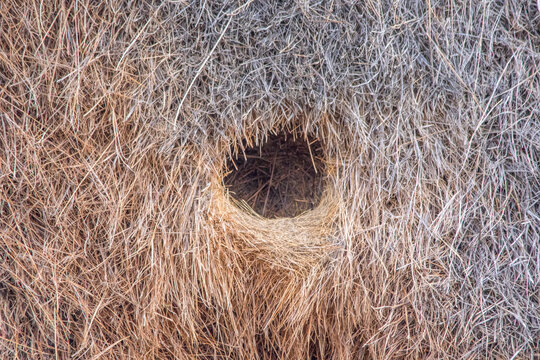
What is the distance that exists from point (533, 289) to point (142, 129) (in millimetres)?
1061

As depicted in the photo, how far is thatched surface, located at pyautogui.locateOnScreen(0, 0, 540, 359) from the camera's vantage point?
109cm

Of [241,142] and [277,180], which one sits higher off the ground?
[241,142]

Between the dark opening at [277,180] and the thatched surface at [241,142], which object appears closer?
the thatched surface at [241,142]

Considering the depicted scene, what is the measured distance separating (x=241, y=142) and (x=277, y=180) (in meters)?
0.44

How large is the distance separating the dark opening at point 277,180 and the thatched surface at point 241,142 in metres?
0.37

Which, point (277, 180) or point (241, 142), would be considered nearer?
point (241, 142)

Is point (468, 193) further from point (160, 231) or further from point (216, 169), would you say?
point (160, 231)

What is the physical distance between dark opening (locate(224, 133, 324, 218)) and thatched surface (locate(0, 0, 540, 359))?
1.22ft

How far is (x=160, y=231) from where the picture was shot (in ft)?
3.63

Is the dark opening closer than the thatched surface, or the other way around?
the thatched surface

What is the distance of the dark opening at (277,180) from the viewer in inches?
59.9

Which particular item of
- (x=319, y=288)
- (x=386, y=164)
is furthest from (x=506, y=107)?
(x=319, y=288)

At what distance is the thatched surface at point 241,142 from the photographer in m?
1.09

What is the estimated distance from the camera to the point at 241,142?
3.70ft
